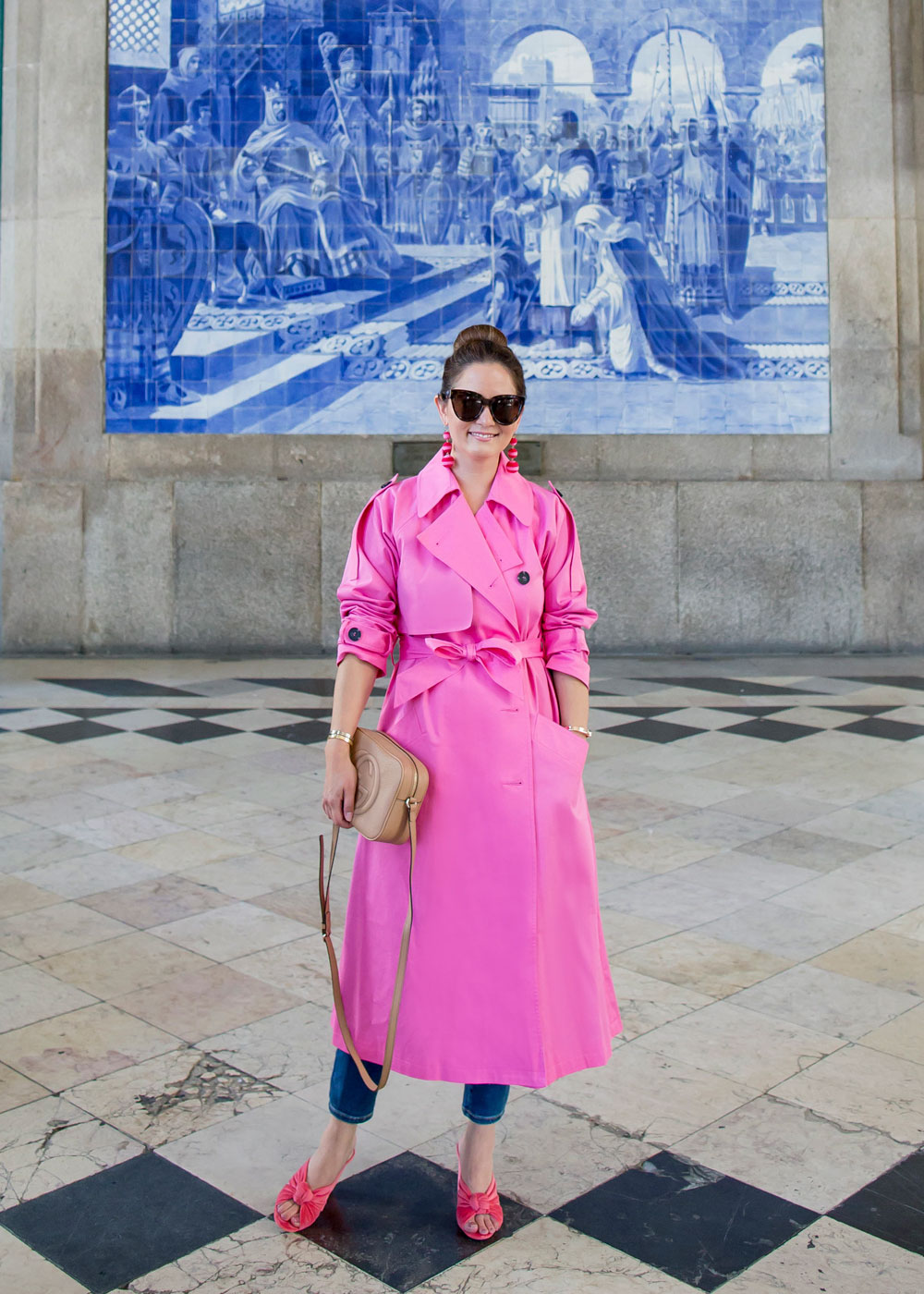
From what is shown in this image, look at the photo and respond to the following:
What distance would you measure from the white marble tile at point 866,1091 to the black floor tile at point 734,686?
5047 millimetres

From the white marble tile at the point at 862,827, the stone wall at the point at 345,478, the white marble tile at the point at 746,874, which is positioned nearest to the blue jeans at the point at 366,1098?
the white marble tile at the point at 746,874

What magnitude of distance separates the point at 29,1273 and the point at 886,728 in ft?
18.6

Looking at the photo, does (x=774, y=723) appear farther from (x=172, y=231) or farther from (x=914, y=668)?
(x=172, y=231)

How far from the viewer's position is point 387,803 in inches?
90.1

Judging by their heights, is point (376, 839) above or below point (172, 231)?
below

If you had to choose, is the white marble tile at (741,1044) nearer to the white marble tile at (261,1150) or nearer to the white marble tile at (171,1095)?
the white marble tile at (261,1150)

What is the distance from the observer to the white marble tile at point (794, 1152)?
102 inches

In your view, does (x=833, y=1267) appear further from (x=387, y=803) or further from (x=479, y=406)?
(x=479, y=406)

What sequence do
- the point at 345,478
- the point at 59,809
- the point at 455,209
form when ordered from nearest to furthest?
1. the point at 59,809
2. the point at 455,209
3. the point at 345,478

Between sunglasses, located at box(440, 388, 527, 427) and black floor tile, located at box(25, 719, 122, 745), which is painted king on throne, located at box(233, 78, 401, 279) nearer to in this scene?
black floor tile, located at box(25, 719, 122, 745)

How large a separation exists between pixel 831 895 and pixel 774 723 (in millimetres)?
2923

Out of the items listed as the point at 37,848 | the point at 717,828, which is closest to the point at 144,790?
the point at 37,848

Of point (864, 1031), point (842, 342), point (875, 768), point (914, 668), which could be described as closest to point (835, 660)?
point (914, 668)

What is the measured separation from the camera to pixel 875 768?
616cm
